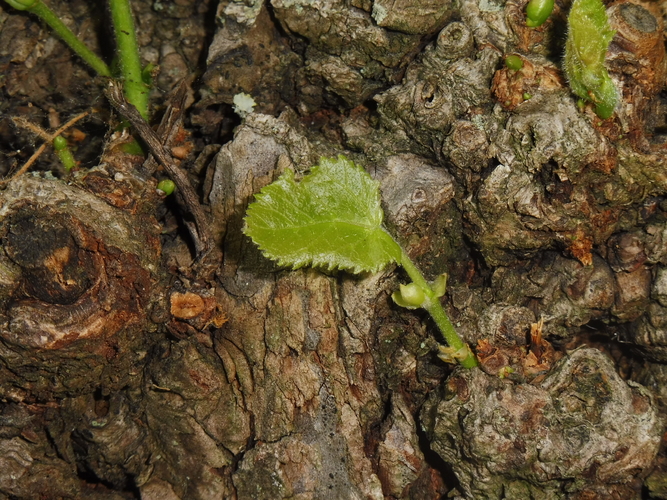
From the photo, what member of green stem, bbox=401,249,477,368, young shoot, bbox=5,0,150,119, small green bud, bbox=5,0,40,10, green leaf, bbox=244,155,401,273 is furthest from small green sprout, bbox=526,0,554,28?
small green bud, bbox=5,0,40,10

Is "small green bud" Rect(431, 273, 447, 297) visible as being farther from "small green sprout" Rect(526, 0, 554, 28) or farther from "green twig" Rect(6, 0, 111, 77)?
"green twig" Rect(6, 0, 111, 77)

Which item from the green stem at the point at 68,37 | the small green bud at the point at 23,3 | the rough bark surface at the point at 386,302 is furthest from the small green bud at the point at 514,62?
the small green bud at the point at 23,3

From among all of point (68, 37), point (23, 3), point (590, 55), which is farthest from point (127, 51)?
point (590, 55)

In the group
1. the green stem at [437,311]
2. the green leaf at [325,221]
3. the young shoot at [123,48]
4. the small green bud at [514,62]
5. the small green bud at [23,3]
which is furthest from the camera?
the young shoot at [123,48]

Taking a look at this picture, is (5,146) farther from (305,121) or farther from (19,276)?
(305,121)

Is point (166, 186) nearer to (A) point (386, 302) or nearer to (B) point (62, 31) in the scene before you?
(B) point (62, 31)

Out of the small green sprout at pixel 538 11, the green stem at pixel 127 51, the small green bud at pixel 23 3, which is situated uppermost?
the small green sprout at pixel 538 11

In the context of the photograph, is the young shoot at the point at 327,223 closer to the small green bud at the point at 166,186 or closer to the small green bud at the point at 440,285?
the small green bud at the point at 440,285
